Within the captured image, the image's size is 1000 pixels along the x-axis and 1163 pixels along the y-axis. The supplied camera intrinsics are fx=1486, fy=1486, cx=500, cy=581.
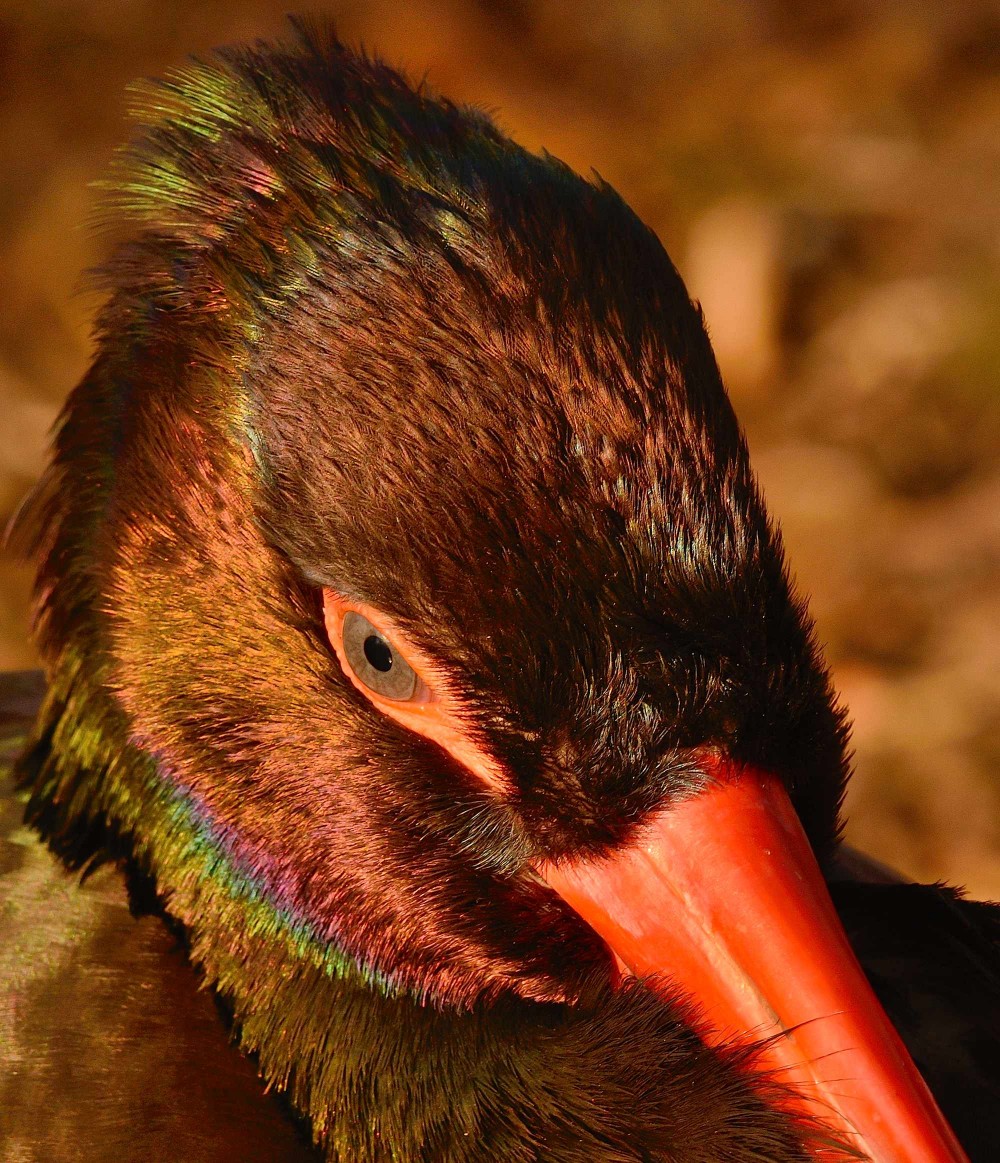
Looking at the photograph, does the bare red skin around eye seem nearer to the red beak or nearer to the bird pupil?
the bird pupil

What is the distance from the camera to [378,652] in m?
1.62

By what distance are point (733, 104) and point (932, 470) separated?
198 centimetres

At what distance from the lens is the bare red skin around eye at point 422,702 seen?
5.15ft

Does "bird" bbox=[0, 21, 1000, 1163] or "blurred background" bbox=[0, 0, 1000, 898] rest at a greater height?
"blurred background" bbox=[0, 0, 1000, 898]

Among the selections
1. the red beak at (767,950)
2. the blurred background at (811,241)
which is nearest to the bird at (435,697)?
the red beak at (767,950)

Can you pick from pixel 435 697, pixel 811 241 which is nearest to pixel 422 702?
pixel 435 697

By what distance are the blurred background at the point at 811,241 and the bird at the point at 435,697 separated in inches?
76.8

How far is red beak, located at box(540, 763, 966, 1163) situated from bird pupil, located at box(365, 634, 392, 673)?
30 centimetres

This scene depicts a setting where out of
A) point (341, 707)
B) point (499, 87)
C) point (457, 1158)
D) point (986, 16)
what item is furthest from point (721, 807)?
point (986, 16)

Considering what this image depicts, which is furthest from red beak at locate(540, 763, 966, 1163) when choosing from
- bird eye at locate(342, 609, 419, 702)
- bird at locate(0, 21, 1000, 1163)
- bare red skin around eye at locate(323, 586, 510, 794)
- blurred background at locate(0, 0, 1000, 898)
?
blurred background at locate(0, 0, 1000, 898)

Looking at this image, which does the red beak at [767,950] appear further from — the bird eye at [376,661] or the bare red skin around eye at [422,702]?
the bird eye at [376,661]

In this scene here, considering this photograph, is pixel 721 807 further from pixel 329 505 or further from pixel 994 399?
pixel 994 399

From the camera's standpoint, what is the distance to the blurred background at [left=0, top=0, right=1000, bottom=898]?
388 cm

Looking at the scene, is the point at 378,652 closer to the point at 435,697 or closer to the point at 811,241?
the point at 435,697
